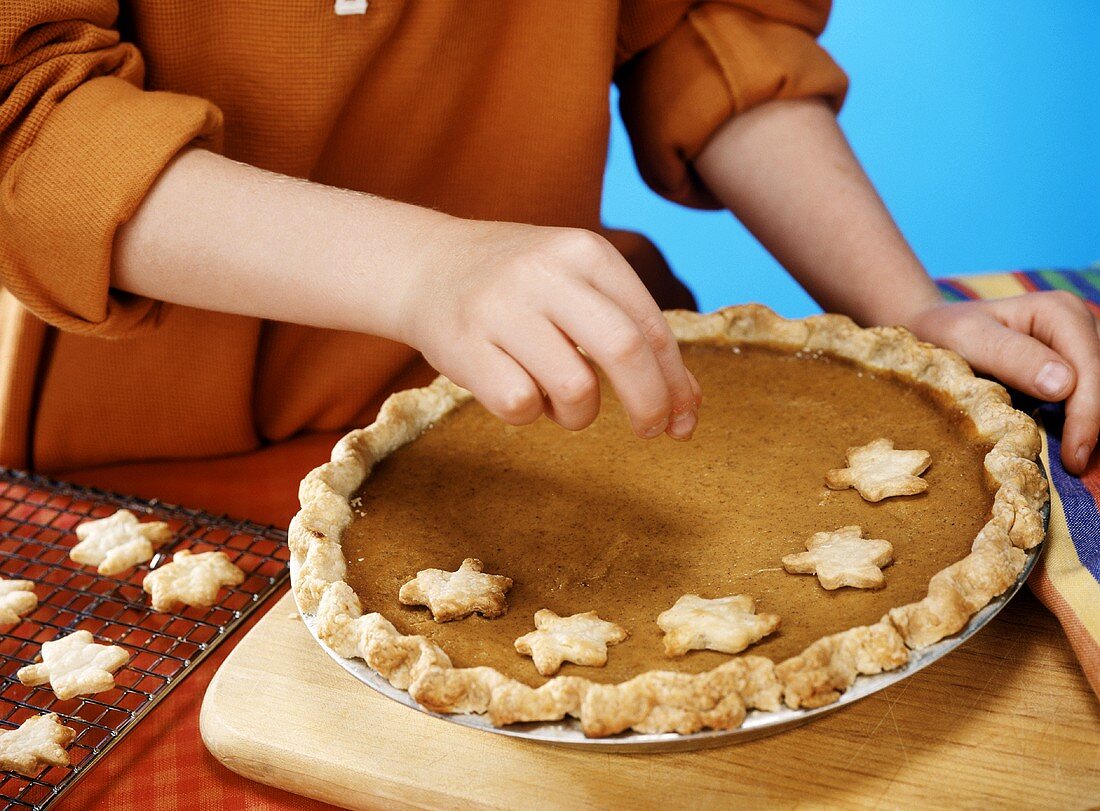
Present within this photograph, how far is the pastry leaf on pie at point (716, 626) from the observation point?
980 mm

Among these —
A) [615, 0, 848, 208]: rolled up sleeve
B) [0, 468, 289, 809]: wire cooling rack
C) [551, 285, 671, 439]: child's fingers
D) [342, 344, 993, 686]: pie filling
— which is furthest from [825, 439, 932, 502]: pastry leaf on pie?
[615, 0, 848, 208]: rolled up sleeve

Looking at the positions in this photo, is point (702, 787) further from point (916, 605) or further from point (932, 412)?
point (932, 412)

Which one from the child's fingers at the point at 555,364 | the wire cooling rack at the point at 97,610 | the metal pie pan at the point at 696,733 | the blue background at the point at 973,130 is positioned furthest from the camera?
the blue background at the point at 973,130

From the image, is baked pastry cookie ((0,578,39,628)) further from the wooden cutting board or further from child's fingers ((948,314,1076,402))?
child's fingers ((948,314,1076,402))

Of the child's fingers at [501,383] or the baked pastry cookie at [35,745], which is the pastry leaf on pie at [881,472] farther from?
the baked pastry cookie at [35,745]

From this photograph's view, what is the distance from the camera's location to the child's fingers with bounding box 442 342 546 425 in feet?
3.39

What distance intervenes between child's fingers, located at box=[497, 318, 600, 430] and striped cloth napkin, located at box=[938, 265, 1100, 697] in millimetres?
498

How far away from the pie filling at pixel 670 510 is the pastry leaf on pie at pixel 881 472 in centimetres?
1

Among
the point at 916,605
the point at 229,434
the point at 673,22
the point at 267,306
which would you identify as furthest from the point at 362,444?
the point at 673,22

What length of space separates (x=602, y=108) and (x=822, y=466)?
78cm

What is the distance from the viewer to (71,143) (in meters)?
1.27

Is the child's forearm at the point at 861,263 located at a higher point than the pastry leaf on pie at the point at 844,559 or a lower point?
higher

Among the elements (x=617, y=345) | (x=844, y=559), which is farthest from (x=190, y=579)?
(x=844, y=559)

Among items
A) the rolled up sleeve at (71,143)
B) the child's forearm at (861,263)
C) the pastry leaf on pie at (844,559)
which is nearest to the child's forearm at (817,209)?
the child's forearm at (861,263)
